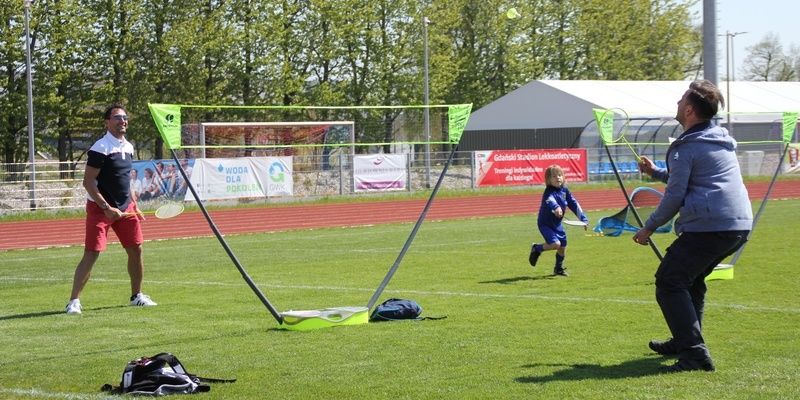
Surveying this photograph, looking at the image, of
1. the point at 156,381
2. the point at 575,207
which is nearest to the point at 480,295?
the point at 575,207

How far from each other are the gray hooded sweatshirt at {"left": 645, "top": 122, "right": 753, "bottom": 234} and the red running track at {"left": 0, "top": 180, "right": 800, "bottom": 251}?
63.0 ft

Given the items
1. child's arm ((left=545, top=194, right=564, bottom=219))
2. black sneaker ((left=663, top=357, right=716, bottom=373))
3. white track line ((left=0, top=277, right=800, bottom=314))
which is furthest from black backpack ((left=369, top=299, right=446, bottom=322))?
child's arm ((left=545, top=194, right=564, bottom=219))

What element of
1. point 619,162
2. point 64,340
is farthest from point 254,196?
point 64,340

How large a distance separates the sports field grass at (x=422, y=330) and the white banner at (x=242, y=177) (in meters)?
17.9

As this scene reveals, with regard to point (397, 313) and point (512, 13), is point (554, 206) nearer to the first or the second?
point (397, 313)

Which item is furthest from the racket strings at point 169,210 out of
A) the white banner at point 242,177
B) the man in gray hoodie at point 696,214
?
the white banner at point 242,177

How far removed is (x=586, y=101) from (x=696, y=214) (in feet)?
172

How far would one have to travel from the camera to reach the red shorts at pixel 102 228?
12750 mm

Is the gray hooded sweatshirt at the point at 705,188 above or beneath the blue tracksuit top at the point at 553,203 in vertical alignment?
above

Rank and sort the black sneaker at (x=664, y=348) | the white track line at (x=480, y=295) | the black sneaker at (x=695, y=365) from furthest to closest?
the white track line at (x=480, y=295) → the black sneaker at (x=664, y=348) → the black sneaker at (x=695, y=365)

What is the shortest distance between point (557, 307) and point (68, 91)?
40.8 meters

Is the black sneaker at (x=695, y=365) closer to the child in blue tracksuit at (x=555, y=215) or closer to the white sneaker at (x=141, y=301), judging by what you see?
the white sneaker at (x=141, y=301)

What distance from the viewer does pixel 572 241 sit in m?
21.8

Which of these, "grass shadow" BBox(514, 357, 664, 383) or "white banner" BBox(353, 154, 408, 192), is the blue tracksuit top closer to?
"grass shadow" BBox(514, 357, 664, 383)
